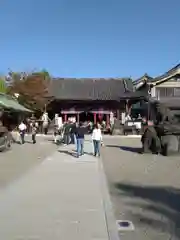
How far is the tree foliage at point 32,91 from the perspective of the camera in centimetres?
4528

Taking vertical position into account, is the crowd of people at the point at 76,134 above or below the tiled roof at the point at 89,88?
below

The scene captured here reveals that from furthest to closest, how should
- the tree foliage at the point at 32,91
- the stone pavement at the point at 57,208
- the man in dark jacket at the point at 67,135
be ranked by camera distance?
the tree foliage at the point at 32,91, the man in dark jacket at the point at 67,135, the stone pavement at the point at 57,208

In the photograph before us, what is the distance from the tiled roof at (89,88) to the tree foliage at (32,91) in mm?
1575

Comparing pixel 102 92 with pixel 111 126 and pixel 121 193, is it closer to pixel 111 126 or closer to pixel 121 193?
pixel 111 126

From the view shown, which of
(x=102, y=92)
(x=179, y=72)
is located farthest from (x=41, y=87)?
(x=179, y=72)

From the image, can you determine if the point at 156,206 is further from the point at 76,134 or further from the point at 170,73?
the point at 170,73

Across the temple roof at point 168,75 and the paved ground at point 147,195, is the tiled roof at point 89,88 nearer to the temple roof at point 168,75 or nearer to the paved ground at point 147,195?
the temple roof at point 168,75

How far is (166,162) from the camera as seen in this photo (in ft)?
54.0

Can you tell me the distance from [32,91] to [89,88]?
7715mm

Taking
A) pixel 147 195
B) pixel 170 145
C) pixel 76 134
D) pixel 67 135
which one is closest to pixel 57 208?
pixel 147 195

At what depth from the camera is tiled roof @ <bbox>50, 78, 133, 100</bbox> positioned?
46656 mm

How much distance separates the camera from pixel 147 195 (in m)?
9.62

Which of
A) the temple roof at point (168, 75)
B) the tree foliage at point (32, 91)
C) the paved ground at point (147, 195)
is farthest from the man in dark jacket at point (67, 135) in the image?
the temple roof at point (168, 75)

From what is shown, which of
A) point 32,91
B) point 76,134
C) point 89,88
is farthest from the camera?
point 89,88
